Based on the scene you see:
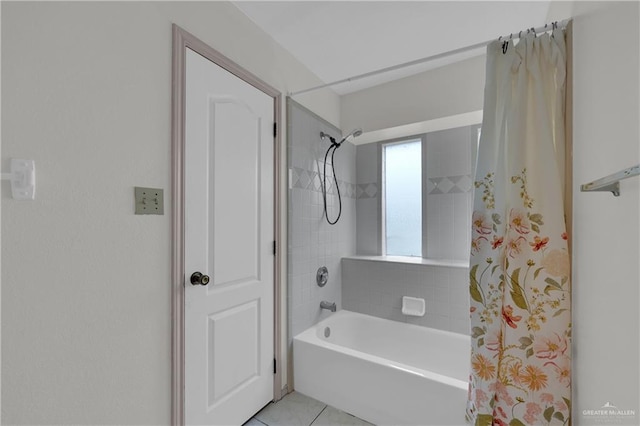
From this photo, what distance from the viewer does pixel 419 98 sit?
235cm

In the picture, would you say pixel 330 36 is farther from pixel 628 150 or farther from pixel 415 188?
pixel 628 150

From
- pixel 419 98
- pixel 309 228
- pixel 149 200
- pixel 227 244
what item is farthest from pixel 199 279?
pixel 419 98

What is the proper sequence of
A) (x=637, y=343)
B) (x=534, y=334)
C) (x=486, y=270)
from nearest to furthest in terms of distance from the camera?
1. (x=637, y=343)
2. (x=534, y=334)
3. (x=486, y=270)

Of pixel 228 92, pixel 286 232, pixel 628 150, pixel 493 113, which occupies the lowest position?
pixel 286 232

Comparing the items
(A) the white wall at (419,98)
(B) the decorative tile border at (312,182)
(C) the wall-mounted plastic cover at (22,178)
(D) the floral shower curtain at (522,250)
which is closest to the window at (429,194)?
(A) the white wall at (419,98)

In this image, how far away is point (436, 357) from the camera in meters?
2.16

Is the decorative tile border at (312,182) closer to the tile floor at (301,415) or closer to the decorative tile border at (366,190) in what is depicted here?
the decorative tile border at (366,190)

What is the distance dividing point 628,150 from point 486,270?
2.28 feet

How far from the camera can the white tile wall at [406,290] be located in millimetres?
2131

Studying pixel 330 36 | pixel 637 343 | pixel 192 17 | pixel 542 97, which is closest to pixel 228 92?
pixel 192 17

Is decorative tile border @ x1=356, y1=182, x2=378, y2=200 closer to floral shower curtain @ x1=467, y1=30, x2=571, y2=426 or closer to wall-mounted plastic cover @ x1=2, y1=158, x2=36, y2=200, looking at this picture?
floral shower curtain @ x1=467, y1=30, x2=571, y2=426

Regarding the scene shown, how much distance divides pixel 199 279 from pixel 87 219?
53 centimetres

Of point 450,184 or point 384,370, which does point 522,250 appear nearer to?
point 384,370

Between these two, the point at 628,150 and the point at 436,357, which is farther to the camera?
the point at 436,357
